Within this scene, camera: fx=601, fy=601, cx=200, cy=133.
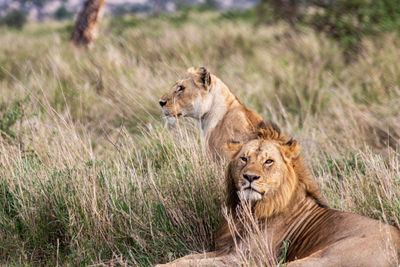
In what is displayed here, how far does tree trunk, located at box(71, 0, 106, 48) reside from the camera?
14.0m

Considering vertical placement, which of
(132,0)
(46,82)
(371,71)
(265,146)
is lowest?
(132,0)

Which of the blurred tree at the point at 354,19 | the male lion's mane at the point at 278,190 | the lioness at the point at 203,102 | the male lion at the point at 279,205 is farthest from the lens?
the blurred tree at the point at 354,19

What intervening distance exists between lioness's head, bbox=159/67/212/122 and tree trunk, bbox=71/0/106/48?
8.52 metres

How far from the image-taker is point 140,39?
44.5 feet

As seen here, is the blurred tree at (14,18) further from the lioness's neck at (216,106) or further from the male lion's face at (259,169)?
the male lion's face at (259,169)

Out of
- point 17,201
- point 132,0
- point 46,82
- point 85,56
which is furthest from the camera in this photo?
point 132,0

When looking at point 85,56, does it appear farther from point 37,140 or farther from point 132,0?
point 132,0

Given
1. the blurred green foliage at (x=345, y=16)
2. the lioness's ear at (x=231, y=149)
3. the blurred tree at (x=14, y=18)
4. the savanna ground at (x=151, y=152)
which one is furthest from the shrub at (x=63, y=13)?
the lioness's ear at (x=231, y=149)

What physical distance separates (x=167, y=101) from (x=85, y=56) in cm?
646

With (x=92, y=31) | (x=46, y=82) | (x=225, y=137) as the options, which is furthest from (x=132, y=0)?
(x=225, y=137)

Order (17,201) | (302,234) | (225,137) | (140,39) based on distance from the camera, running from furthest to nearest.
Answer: (140,39), (225,137), (17,201), (302,234)

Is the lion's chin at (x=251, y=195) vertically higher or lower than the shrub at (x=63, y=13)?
higher

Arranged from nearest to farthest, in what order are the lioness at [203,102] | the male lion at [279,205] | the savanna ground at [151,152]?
the male lion at [279,205]
the savanna ground at [151,152]
the lioness at [203,102]

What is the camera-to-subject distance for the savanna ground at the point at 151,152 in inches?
168
